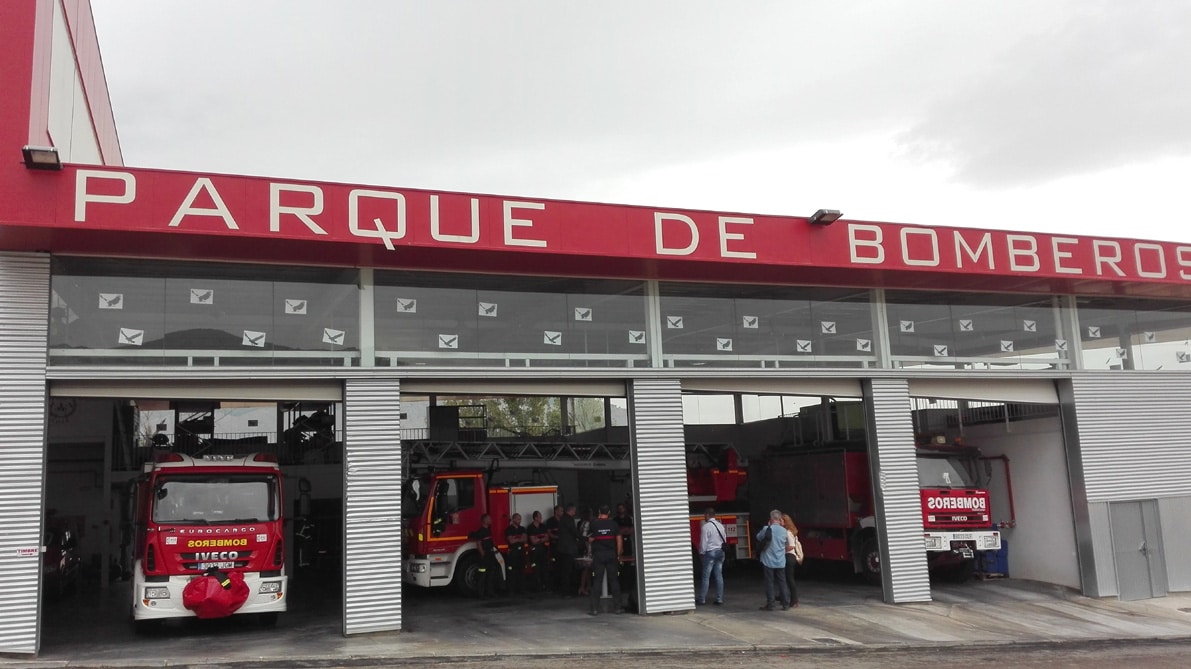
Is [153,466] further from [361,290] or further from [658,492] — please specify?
[658,492]

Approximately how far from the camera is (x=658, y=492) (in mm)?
14383

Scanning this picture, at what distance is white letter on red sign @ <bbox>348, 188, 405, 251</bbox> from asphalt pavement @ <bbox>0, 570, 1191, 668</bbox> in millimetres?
5294

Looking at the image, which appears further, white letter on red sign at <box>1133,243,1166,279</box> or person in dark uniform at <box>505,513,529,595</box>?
person in dark uniform at <box>505,513,529,595</box>

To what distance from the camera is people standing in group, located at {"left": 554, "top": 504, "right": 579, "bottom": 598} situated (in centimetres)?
1670

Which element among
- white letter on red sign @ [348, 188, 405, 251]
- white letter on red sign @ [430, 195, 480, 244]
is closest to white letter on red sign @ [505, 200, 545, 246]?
white letter on red sign @ [430, 195, 480, 244]

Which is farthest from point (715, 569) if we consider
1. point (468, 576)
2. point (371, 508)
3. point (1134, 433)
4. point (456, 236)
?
point (1134, 433)

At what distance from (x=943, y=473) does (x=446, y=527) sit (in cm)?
955

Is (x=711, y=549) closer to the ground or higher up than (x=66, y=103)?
closer to the ground

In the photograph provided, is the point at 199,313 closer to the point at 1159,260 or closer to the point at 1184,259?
the point at 1159,260

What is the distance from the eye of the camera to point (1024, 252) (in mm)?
16234

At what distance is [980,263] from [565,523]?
27.7 feet

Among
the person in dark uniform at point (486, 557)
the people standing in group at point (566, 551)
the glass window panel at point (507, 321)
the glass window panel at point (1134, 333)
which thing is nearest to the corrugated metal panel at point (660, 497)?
the glass window panel at point (507, 321)

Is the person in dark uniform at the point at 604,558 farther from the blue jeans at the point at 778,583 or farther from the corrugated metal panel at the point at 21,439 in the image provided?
the corrugated metal panel at the point at 21,439

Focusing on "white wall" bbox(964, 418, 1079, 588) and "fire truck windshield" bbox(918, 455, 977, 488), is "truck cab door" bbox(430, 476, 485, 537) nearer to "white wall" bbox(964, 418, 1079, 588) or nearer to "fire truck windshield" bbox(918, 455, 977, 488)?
"fire truck windshield" bbox(918, 455, 977, 488)
